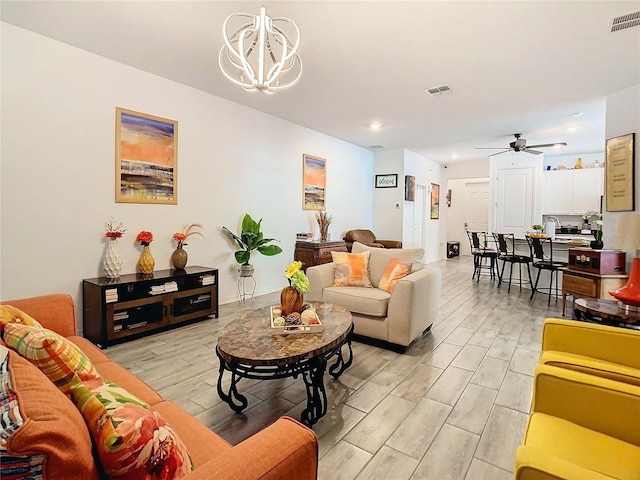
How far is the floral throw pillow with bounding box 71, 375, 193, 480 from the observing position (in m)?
0.74

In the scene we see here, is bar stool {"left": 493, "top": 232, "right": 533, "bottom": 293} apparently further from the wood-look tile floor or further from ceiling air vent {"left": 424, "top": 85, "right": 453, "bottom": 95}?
ceiling air vent {"left": 424, "top": 85, "right": 453, "bottom": 95}

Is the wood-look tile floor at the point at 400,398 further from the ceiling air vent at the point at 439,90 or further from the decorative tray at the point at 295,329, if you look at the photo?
the ceiling air vent at the point at 439,90

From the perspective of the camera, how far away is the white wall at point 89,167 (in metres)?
2.84

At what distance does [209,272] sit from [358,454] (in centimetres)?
274

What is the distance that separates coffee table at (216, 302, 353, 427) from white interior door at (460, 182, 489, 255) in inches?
368

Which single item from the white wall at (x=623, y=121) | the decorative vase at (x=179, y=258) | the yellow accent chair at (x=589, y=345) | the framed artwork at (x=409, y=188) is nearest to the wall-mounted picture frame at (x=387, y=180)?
the framed artwork at (x=409, y=188)

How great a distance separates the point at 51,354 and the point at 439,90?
4487mm

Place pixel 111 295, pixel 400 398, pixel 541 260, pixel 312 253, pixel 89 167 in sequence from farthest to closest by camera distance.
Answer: pixel 312 253 < pixel 541 260 < pixel 89 167 < pixel 111 295 < pixel 400 398

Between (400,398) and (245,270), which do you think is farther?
(245,270)

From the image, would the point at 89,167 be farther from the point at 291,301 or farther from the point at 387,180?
the point at 387,180

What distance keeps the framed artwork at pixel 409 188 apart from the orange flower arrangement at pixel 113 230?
5946 mm

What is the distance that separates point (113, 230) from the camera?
344 centimetres

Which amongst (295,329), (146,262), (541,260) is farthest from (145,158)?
(541,260)

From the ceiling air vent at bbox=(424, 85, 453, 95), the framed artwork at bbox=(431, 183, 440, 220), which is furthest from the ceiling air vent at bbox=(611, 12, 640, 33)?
the framed artwork at bbox=(431, 183, 440, 220)
